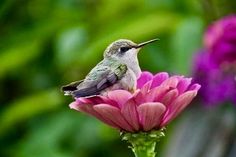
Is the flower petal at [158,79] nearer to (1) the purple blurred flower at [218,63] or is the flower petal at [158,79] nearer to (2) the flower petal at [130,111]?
(2) the flower petal at [130,111]

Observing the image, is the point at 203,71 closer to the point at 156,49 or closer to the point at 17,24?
the point at 156,49

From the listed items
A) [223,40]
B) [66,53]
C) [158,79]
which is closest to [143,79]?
[158,79]

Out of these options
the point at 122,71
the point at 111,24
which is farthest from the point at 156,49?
the point at 122,71

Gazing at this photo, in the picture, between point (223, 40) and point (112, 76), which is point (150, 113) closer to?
point (112, 76)

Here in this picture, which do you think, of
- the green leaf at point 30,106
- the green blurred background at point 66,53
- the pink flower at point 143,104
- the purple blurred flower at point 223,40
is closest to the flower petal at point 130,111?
the pink flower at point 143,104

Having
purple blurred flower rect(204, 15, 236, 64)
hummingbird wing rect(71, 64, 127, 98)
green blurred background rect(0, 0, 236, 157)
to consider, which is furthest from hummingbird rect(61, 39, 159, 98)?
green blurred background rect(0, 0, 236, 157)

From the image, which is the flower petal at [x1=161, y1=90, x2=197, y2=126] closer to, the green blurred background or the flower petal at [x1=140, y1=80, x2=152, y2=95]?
the flower petal at [x1=140, y1=80, x2=152, y2=95]
